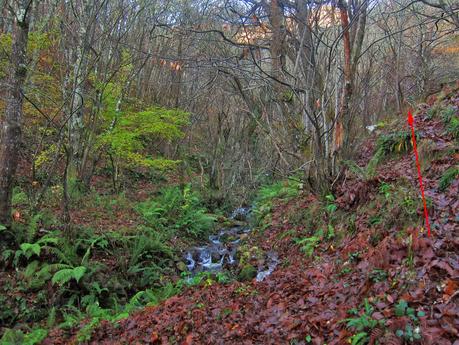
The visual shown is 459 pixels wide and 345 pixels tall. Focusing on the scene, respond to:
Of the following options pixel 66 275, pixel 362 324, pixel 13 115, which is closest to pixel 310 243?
pixel 362 324

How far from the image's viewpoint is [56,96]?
11.3 meters

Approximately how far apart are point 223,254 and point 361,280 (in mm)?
5005

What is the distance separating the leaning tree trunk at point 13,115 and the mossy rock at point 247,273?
14.3ft

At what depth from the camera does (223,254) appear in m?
8.83

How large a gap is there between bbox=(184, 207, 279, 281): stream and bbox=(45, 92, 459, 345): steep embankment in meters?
0.36

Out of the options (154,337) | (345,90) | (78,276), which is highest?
(345,90)

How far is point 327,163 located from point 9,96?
615 cm

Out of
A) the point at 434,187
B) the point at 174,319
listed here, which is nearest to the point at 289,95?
the point at 434,187

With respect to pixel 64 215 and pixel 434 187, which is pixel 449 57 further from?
pixel 64 215

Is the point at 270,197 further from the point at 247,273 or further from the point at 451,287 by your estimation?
the point at 451,287

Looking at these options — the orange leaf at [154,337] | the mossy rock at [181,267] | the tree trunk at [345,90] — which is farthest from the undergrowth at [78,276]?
the tree trunk at [345,90]

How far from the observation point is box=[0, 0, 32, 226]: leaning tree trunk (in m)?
6.71

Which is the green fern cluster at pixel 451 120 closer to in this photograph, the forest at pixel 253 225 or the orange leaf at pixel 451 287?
the forest at pixel 253 225

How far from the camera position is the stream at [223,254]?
23.6 ft
